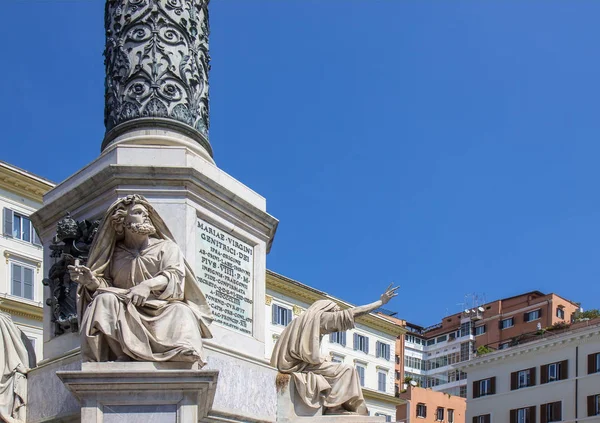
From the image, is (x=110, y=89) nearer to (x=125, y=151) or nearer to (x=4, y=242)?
(x=125, y=151)

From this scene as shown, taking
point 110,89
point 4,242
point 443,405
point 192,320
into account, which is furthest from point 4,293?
point 443,405

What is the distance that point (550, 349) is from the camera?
6931cm

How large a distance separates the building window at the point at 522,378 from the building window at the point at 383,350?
1025cm

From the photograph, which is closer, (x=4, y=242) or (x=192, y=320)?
(x=192, y=320)

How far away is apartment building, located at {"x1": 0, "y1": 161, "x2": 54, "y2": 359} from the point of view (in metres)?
46.9

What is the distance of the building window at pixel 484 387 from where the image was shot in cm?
7369

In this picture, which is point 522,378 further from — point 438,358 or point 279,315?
point 438,358

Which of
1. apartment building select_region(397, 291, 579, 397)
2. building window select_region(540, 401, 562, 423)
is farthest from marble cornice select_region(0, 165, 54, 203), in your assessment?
apartment building select_region(397, 291, 579, 397)

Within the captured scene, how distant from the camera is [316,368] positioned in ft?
43.9

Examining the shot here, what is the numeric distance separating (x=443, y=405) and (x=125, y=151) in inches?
3275

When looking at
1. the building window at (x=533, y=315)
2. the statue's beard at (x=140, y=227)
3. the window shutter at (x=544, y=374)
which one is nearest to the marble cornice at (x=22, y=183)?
the window shutter at (x=544, y=374)

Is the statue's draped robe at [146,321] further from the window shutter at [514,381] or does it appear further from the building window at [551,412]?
the window shutter at [514,381]

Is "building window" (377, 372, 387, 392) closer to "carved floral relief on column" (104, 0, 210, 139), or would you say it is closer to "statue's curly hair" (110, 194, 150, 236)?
"carved floral relief on column" (104, 0, 210, 139)

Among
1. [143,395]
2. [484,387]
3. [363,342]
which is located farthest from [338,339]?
[143,395]
